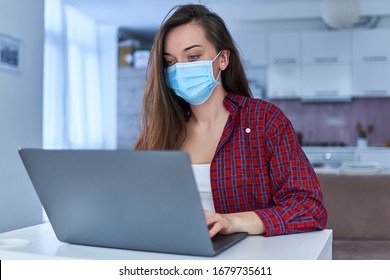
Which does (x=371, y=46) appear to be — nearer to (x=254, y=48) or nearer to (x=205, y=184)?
(x=254, y=48)

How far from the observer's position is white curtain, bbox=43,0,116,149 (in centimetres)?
558

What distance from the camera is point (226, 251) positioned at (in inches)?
36.2

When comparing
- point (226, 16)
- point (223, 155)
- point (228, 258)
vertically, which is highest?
point (226, 16)

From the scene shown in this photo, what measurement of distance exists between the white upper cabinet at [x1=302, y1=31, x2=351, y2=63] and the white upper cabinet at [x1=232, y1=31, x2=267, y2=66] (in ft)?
1.63

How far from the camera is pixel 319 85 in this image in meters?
6.40

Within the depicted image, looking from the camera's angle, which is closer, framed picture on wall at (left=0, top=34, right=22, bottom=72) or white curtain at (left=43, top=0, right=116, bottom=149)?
framed picture on wall at (left=0, top=34, right=22, bottom=72)

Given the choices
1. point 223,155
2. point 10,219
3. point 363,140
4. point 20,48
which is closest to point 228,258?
point 223,155

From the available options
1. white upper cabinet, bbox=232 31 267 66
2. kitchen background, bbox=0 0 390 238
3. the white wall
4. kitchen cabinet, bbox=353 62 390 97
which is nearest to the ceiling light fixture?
kitchen background, bbox=0 0 390 238

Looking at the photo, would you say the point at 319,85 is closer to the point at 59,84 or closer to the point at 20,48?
the point at 59,84

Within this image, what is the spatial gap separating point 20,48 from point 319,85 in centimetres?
394

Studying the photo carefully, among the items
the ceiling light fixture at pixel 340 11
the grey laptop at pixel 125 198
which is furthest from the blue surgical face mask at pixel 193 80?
the ceiling light fixture at pixel 340 11

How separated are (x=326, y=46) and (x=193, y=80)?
17.2ft

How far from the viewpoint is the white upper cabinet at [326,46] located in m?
6.30

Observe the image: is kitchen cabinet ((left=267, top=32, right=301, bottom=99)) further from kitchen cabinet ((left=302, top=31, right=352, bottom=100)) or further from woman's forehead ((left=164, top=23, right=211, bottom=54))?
woman's forehead ((left=164, top=23, right=211, bottom=54))
